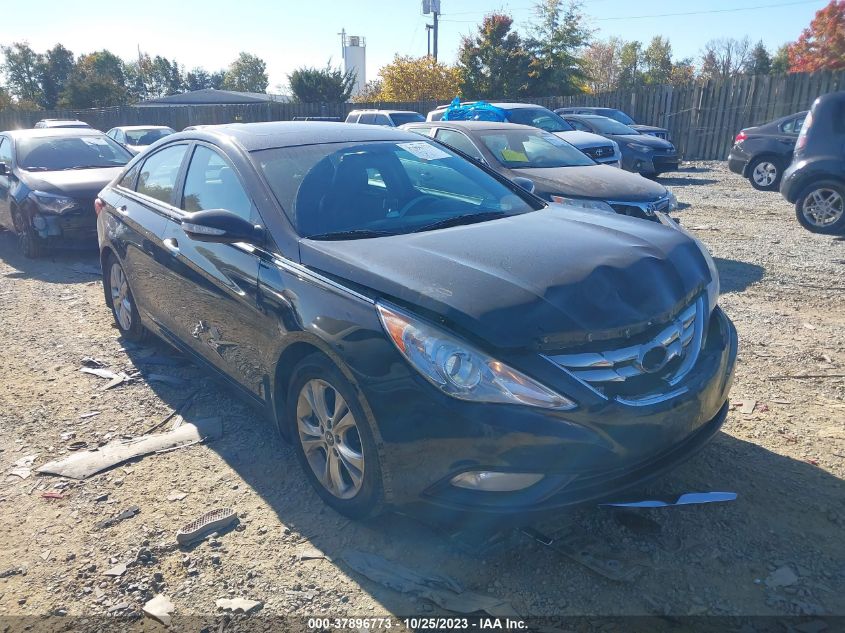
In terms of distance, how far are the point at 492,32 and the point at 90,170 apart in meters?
29.4

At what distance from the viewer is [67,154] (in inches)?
384

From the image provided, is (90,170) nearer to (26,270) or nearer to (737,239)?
(26,270)

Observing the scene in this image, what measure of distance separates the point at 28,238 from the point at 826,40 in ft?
178

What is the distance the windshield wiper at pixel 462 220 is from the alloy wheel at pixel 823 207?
7.01m

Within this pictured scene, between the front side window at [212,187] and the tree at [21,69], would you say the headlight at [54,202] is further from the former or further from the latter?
the tree at [21,69]

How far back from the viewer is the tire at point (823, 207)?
29.1 feet

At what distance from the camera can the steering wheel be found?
3.76 meters

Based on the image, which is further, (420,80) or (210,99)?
(210,99)

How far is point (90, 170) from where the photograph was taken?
9.38m

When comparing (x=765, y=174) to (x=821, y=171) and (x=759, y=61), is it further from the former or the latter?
(x=759, y=61)

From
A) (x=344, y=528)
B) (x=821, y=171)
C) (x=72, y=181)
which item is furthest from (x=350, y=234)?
(x=821, y=171)

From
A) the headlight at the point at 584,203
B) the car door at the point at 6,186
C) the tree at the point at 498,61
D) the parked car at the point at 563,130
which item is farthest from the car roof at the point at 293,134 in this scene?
the tree at the point at 498,61

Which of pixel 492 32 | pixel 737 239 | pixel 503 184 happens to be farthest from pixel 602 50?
pixel 503 184

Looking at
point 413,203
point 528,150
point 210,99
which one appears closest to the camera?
point 413,203
